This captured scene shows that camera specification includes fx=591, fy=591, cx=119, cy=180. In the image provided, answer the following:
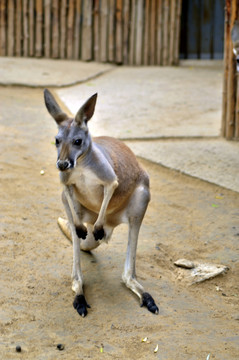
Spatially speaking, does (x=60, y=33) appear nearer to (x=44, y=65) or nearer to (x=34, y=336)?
(x=44, y=65)

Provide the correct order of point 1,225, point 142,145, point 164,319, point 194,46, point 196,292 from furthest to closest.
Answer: point 194,46
point 142,145
point 1,225
point 196,292
point 164,319

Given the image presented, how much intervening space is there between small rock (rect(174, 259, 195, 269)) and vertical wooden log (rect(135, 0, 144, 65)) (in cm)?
725

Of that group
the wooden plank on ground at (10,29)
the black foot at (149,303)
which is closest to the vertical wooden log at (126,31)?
the wooden plank on ground at (10,29)

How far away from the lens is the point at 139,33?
11.0 metres

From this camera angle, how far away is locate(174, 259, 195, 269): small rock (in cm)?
446

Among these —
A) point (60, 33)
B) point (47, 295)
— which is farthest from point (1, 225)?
point (60, 33)

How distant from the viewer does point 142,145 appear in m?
7.03

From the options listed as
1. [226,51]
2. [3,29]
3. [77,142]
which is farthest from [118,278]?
[3,29]

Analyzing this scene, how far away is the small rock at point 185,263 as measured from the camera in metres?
4.46

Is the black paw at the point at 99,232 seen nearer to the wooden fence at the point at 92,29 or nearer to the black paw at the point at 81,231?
the black paw at the point at 81,231

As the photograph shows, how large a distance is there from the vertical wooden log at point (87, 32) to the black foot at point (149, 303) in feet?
26.0

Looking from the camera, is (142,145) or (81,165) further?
(142,145)

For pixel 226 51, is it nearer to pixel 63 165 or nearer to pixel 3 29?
pixel 63 165

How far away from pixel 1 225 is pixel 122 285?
122 cm
